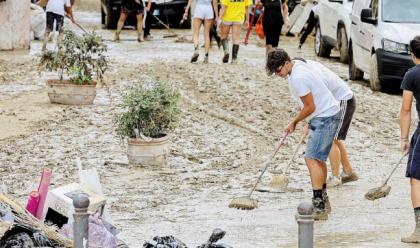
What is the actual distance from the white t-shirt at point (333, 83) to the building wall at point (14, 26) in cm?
1478

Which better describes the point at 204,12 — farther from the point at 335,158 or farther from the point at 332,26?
the point at 335,158

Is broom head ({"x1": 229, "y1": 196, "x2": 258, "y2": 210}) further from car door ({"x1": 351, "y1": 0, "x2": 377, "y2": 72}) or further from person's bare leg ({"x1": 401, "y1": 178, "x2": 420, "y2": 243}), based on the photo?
car door ({"x1": 351, "y1": 0, "x2": 377, "y2": 72})

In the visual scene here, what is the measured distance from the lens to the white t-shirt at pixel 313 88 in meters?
9.38

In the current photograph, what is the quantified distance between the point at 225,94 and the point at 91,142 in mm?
4142

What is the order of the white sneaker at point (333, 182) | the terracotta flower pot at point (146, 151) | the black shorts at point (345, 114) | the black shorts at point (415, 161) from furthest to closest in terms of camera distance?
the terracotta flower pot at point (146, 151) → the white sneaker at point (333, 182) → the black shorts at point (345, 114) → the black shorts at point (415, 161)

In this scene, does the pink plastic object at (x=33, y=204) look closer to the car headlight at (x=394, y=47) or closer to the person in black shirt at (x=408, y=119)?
the person in black shirt at (x=408, y=119)

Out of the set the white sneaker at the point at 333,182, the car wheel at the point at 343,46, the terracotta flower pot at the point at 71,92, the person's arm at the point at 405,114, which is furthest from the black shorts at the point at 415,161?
the car wheel at the point at 343,46

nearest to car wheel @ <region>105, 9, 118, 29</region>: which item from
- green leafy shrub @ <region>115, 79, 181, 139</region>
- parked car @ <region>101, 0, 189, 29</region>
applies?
parked car @ <region>101, 0, 189, 29</region>

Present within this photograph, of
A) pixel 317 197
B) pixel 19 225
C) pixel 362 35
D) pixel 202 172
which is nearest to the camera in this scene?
pixel 19 225

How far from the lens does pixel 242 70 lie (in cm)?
1959

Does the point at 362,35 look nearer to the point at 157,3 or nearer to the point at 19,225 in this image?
the point at 157,3

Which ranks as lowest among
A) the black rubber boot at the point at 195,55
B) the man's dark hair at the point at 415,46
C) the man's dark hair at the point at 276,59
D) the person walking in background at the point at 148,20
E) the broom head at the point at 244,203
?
the person walking in background at the point at 148,20

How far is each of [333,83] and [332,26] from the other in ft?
43.4

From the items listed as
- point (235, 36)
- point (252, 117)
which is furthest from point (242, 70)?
point (252, 117)
